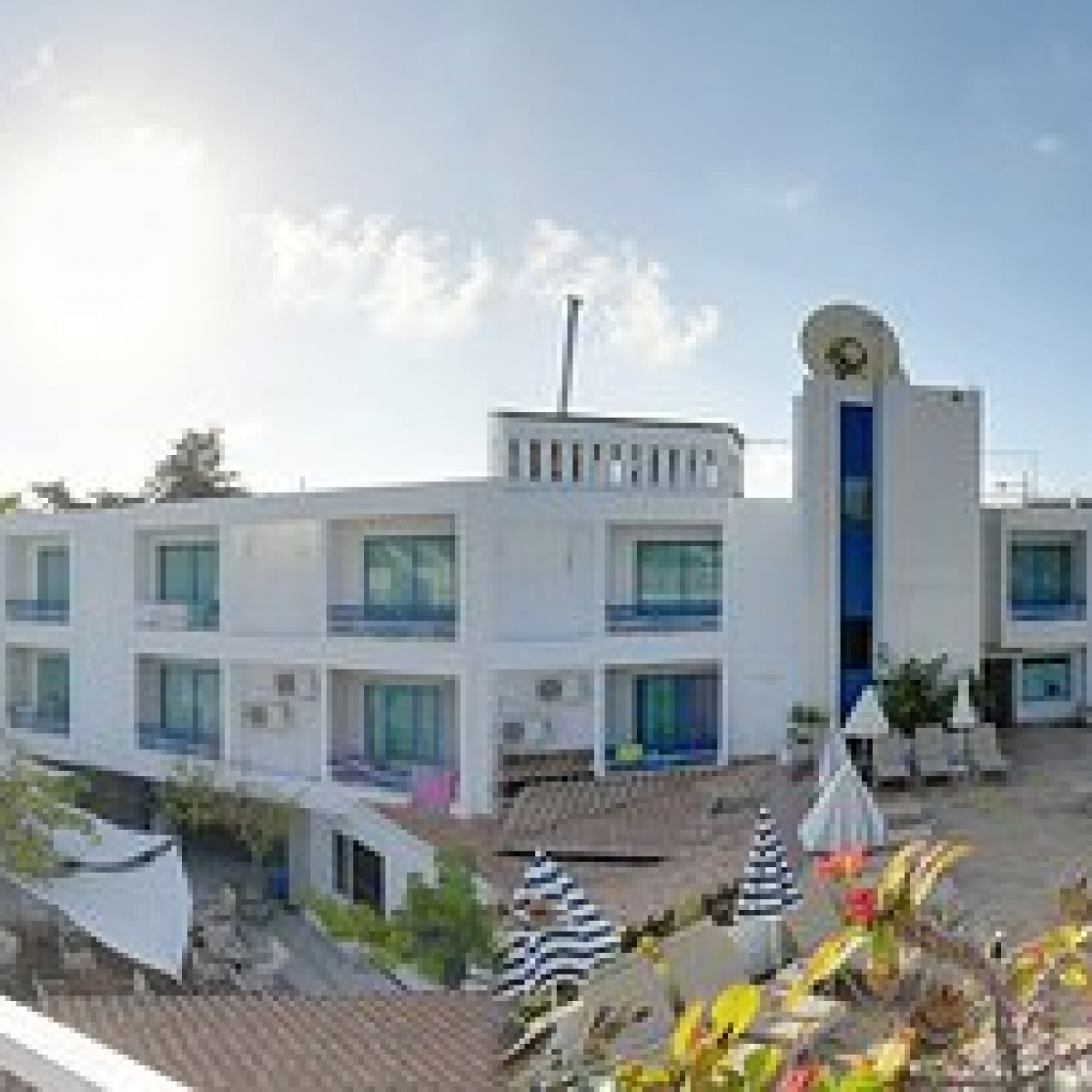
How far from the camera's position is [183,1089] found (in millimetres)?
2021

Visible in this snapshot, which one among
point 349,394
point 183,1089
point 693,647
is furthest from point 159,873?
point 183,1089

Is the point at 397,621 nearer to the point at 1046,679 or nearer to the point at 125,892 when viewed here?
the point at 125,892

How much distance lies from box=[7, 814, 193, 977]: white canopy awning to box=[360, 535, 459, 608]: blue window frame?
6020 mm

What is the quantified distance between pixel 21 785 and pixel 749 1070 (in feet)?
70.9

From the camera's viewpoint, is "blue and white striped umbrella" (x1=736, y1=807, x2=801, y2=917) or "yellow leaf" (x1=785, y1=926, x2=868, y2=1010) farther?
"blue and white striped umbrella" (x1=736, y1=807, x2=801, y2=917)

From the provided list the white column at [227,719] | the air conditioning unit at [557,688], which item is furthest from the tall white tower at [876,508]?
the white column at [227,719]

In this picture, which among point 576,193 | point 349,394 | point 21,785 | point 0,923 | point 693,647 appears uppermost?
point 576,193

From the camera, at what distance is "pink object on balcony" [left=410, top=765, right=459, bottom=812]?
24.3 metres

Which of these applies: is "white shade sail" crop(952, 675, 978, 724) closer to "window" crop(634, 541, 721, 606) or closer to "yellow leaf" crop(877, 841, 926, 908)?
"window" crop(634, 541, 721, 606)

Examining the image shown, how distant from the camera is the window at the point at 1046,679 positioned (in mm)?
31250

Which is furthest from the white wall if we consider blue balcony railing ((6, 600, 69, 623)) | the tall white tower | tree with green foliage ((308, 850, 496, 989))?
blue balcony railing ((6, 600, 69, 623))

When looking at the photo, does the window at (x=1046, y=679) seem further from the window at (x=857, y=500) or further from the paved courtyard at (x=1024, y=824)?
the window at (x=857, y=500)

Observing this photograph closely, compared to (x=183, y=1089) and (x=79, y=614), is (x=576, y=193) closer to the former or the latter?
Result: (x=79, y=614)

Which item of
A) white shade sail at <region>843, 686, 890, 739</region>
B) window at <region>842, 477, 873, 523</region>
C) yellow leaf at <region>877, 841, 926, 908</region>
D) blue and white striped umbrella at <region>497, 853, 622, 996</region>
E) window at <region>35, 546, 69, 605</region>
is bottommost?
blue and white striped umbrella at <region>497, 853, 622, 996</region>
